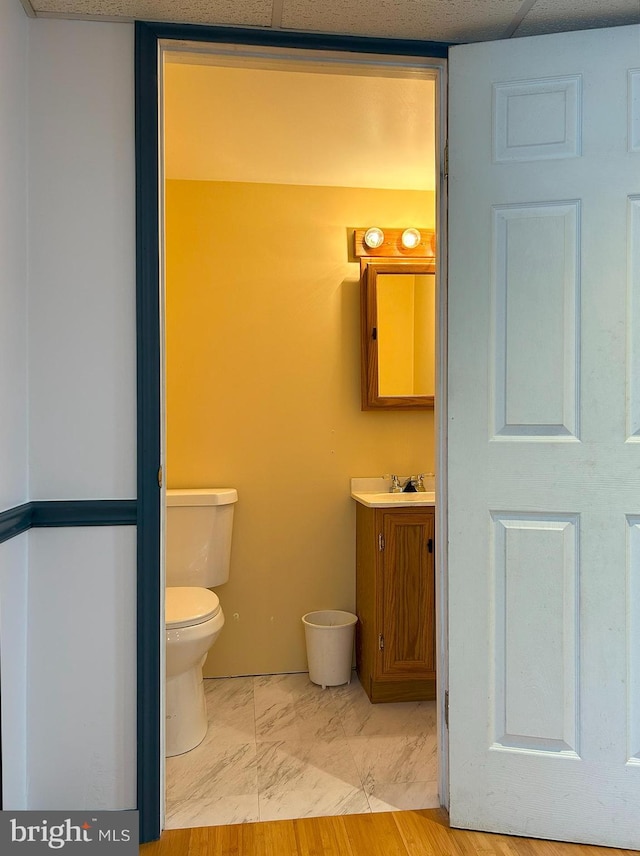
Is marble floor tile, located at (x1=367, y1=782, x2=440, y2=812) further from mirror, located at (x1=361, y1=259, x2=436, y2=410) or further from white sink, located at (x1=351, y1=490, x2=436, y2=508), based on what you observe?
mirror, located at (x1=361, y1=259, x2=436, y2=410)

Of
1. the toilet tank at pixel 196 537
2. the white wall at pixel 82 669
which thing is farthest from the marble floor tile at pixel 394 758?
the toilet tank at pixel 196 537

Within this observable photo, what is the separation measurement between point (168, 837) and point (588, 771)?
1.16m

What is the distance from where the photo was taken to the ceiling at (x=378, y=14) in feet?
5.61

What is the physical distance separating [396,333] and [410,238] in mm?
455

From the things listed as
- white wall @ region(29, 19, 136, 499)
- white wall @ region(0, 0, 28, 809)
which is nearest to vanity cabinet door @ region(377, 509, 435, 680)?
white wall @ region(29, 19, 136, 499)

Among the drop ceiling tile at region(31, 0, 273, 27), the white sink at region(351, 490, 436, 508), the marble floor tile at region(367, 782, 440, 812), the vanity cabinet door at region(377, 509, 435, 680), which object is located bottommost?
the marble floor tile at region(367, 782, 440, 812)

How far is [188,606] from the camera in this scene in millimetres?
2457

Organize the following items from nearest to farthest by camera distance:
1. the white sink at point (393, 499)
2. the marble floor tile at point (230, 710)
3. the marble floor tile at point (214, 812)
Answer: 1. the marble floor tile at point (214, 812)
2. the marble floor tile at point (230, 710)
3. the white sink at point (393, 499)

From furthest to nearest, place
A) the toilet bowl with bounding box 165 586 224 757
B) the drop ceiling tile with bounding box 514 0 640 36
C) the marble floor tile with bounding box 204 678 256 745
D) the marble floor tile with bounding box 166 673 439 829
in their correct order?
the marble floor tile with bounding box 204 678 256 745, the toilet bowl with bounding box 165 586 224 757, the marble floor tile with bounding box 166 673 439 829, the drop ceiling tile with bounding box 514 0 640 36

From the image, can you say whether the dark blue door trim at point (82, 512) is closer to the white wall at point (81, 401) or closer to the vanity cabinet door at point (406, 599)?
the white wall at point (81, 401)

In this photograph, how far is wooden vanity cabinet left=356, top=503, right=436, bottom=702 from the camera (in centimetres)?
279

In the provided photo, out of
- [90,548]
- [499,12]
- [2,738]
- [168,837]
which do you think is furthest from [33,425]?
[499,12]

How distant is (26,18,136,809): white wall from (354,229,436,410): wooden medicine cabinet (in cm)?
154

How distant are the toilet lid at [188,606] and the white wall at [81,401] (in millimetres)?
508
